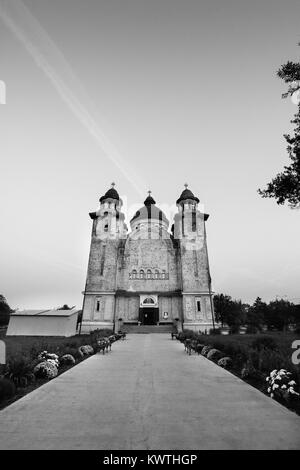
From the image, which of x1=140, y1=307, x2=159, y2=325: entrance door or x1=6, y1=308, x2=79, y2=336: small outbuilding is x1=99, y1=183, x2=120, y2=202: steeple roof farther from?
x1=6, y1=308, x2=79, y2=336: small outbuilding

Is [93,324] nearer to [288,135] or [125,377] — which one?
[125,377]

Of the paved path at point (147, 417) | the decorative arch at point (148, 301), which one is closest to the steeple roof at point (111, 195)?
the decorative arch at point (148, 301)

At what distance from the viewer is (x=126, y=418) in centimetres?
468

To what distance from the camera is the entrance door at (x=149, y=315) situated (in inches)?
1471

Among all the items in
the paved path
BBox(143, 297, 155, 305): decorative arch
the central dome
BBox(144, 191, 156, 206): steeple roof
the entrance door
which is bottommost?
the paved path

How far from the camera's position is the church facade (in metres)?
36.7

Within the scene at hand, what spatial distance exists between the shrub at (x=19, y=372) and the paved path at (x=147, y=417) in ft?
2.28

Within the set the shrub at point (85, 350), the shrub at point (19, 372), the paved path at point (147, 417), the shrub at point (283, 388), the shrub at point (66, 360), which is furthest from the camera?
the shrub at point (85, 350)

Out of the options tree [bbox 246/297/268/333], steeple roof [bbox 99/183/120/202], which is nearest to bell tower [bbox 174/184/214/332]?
steeple roof [bbox 99/183/120/202]

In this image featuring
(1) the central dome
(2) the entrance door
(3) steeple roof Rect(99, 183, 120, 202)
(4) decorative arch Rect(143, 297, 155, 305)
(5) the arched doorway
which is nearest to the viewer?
(5) the arched doorway

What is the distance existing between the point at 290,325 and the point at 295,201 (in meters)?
73.6

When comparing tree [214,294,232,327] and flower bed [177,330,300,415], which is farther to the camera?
tree [214,294,232,327]

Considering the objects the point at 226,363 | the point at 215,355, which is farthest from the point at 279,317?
the point at 226,363

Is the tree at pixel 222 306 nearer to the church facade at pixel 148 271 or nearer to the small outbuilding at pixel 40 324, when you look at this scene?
the church facade at pixel 148 271
